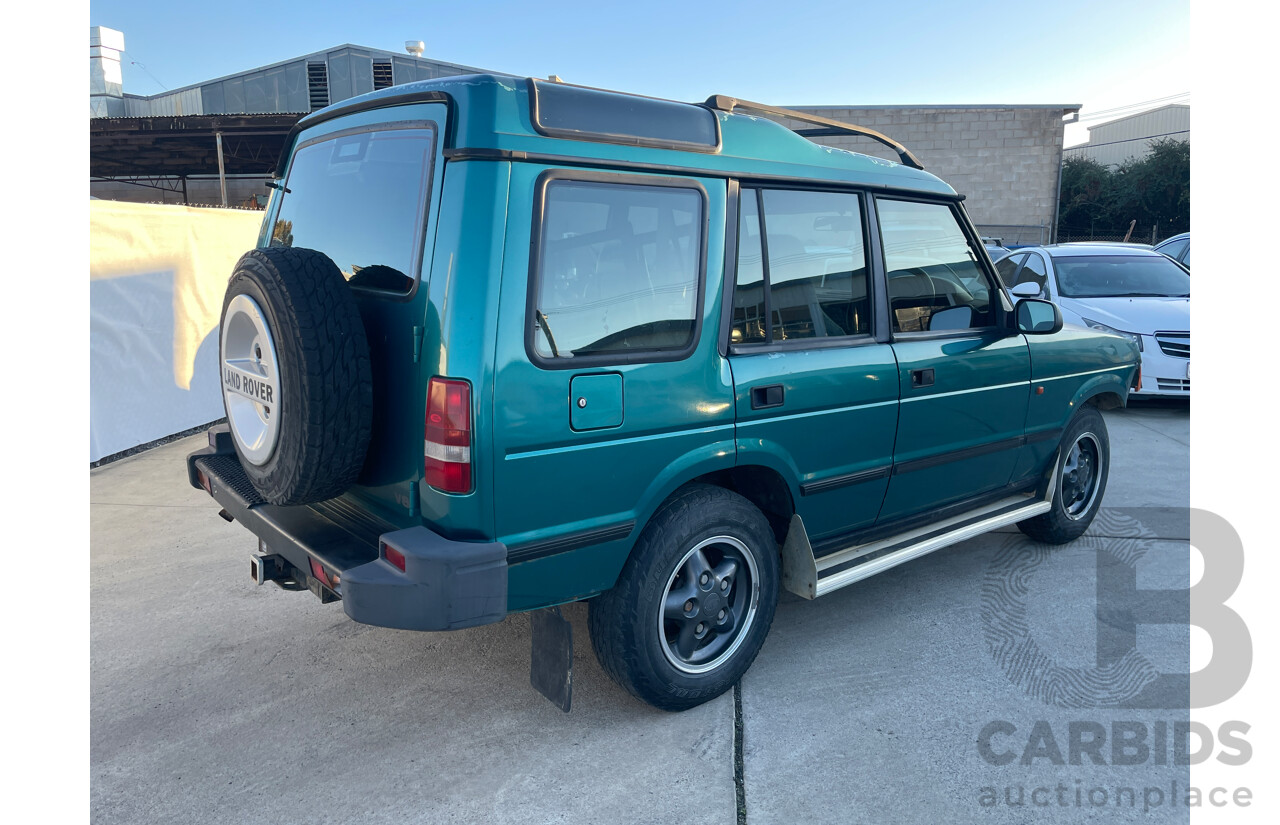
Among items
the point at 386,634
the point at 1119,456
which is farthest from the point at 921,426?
the point at 1119,456

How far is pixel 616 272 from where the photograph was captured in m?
2.75

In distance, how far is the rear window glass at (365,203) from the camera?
2633 mm

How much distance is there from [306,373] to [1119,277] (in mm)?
9445

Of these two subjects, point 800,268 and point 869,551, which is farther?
point 869,551

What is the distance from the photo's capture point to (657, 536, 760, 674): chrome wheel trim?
3.03 metres

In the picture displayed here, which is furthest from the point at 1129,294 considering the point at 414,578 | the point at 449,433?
the point at 414,578

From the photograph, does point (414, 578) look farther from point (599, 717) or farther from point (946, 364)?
point (946, 364)

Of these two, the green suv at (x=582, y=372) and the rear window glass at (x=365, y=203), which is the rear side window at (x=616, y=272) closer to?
the green suv at (x=582, y=372)

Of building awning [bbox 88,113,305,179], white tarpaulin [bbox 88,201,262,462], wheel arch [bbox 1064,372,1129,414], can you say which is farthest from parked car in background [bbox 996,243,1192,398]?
building awning [bbox 88,113,305,179]

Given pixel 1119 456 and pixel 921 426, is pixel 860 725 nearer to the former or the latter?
pixel 921 426

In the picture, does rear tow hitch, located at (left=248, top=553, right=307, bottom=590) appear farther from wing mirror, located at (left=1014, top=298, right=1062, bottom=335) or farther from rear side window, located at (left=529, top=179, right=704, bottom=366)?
wing mirror, located at (left=1014, top=298, right=1062, bottom=335)

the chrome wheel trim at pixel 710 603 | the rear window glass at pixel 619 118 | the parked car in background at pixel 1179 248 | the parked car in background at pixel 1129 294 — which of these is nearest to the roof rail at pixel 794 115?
A: the rear window glass at pixel 619 118

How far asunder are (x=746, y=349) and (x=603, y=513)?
0.84 metres

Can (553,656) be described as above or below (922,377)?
below
